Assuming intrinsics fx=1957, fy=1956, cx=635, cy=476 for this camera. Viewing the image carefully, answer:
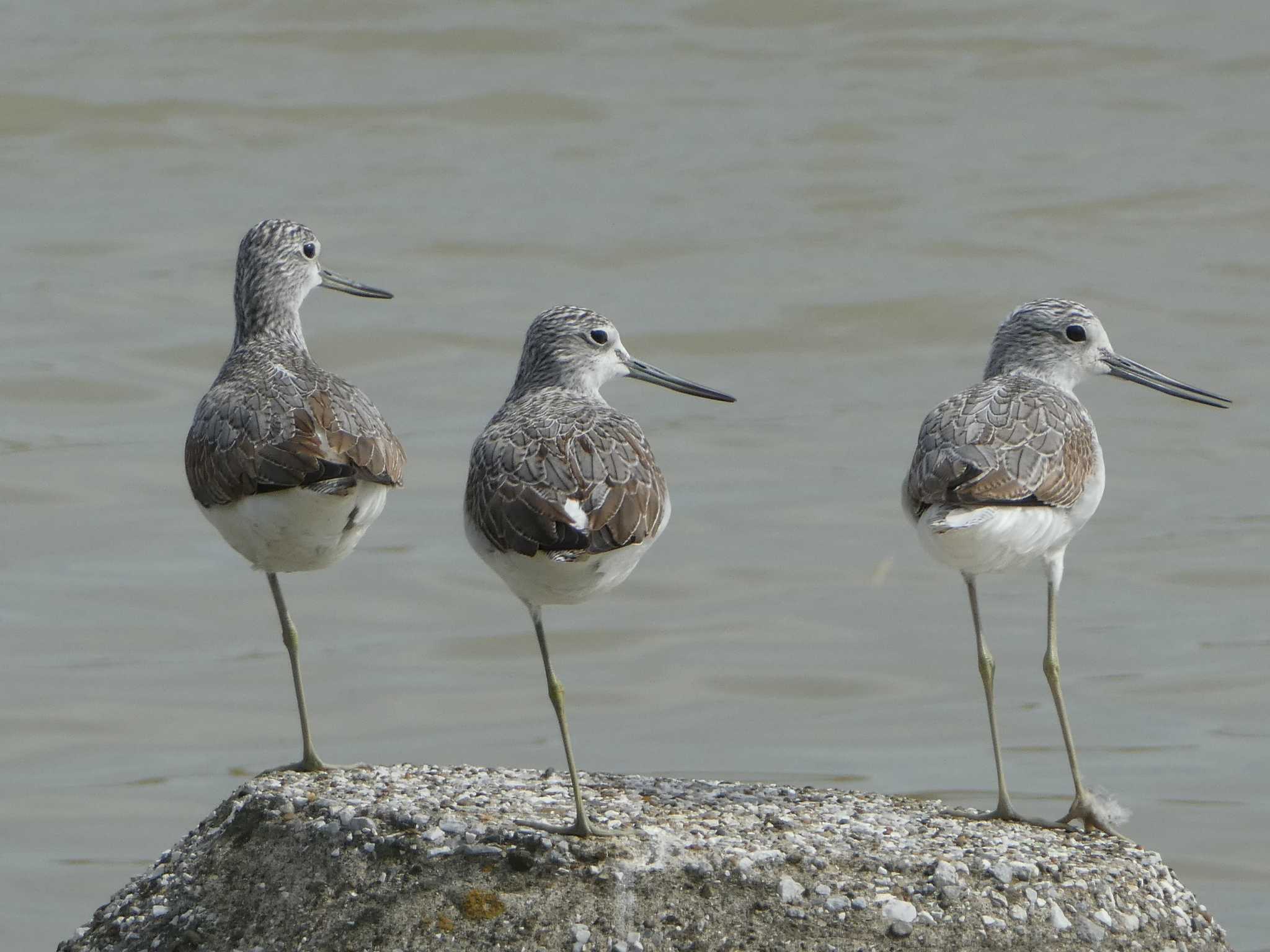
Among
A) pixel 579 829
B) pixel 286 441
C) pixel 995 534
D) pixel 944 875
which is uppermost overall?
pixel 286 441

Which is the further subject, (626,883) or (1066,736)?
(1066,736)

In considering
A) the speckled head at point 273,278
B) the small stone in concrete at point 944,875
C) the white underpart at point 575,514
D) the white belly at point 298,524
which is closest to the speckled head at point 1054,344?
the white underpart at point 575,514

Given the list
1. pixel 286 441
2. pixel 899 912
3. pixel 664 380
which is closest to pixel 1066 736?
pixel 899 912

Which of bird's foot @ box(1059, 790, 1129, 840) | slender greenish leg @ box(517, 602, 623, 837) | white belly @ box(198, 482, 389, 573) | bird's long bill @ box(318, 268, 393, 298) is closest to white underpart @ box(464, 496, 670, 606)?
slender greenish leg @ box(517, 602, 623, 837)

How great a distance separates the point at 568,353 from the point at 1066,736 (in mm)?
2699

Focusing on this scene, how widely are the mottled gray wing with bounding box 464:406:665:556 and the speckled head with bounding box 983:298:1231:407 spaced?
206cm

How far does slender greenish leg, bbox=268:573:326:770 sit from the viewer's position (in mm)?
8023

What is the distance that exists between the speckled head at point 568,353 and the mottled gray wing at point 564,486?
0.79m

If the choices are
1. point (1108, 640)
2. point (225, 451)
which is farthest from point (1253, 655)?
point (225, 451)

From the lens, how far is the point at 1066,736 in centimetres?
791

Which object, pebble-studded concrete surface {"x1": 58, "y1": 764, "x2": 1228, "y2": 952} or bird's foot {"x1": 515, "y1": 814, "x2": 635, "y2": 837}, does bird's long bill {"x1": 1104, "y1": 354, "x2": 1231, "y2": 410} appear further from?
bird's foot {"x1": 515, "y1": 814, "x2": 635, "y2": 837}

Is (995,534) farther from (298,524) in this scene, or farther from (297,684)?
(297,684)

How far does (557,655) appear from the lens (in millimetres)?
13562

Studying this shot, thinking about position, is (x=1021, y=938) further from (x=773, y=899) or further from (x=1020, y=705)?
(x=1020, y=705)
